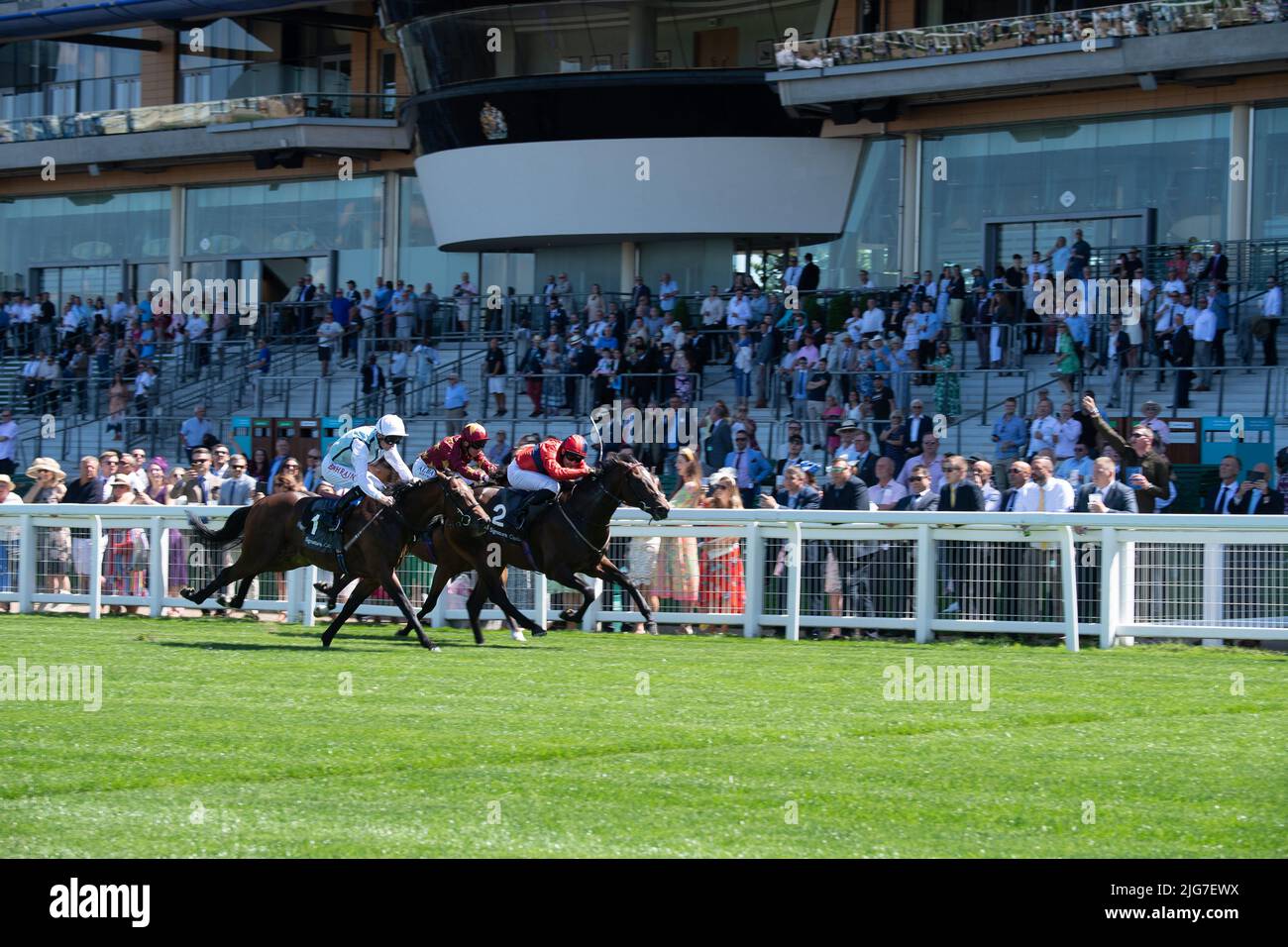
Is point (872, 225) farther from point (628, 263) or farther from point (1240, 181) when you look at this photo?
point (1240, 181)

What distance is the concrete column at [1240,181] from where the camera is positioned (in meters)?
26.8

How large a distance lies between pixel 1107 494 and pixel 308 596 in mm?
7161

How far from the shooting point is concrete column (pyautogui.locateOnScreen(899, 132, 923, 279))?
30172 millimetres

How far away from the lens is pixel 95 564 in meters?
18.2

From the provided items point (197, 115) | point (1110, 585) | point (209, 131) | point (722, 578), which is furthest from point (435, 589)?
point (197, 115)

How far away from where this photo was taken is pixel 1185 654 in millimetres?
13820

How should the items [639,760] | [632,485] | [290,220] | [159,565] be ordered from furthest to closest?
[290,220] → [159,565] → [632,485] → [639,760]

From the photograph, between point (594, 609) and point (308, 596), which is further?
point (308, 596)

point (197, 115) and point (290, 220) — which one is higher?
point (197, 115)

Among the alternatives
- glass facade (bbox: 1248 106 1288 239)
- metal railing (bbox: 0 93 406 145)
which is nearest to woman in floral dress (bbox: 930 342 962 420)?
glass facade (bbox: 1248 106 1288 239)

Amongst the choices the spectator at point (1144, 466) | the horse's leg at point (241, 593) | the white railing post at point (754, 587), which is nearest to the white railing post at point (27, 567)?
the horse's leg at point (241, 593)

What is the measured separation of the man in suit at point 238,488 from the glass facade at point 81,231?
21.2m

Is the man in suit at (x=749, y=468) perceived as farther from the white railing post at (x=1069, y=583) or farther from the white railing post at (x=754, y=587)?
the white railing post at (x=1069, y=583)
